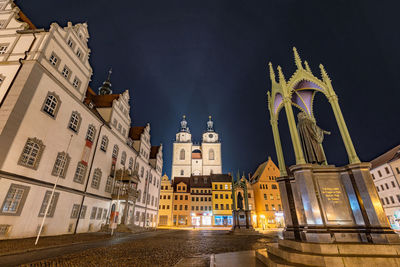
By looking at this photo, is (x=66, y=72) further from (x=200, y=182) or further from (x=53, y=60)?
(x=200, y=182)

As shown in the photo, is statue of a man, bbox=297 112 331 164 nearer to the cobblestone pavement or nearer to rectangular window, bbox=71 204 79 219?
the cobblestone pavement

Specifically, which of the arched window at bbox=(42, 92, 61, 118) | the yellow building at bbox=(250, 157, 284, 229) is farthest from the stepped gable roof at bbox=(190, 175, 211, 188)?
the arched window at bbox=(42, 92, 61, 118)

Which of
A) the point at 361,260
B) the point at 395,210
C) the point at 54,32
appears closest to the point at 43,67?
the point at 54,32

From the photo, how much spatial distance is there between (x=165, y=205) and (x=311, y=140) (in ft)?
170

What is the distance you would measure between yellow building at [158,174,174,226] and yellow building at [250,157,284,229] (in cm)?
2412

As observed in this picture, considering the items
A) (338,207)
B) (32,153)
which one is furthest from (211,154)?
(338,207)

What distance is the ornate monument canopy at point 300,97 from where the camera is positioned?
7.14m

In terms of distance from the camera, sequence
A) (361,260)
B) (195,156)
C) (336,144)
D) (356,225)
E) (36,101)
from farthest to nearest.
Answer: (195,156), (336,144), (36,101), (356,225), (361,260)

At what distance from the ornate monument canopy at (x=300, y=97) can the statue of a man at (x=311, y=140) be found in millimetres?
833

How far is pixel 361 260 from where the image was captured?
4562 mm

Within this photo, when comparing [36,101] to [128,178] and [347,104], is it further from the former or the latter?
[347,104]

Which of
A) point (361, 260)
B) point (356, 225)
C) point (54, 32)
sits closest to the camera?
point (361, 260)

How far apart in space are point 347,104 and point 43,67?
251 feet

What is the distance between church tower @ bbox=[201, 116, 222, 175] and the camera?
256 ft
